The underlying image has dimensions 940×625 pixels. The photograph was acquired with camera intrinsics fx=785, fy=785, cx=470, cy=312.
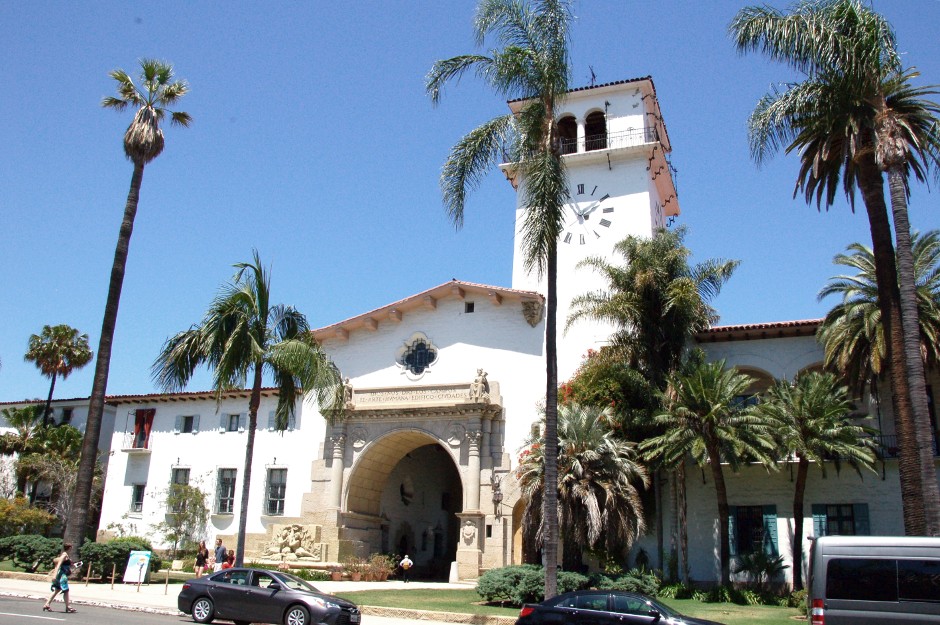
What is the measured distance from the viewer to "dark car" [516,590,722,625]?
13750mm

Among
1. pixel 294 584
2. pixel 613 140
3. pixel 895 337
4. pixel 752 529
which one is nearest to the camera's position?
pixel 294 584

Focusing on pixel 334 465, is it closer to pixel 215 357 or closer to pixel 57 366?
pixel 215 357

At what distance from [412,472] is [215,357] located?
18.4 metres

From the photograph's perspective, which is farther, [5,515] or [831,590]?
[5,515]

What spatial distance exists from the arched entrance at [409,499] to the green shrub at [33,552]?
11.6 meters

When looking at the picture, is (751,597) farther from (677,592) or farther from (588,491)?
(588,491)

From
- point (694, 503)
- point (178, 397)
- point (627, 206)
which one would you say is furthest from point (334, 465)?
point (627, 206)

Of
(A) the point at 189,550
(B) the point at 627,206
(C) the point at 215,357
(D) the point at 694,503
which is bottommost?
(A) the point at 189,550

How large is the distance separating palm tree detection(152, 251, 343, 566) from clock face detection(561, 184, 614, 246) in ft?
49.9

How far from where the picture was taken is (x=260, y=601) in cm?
1662

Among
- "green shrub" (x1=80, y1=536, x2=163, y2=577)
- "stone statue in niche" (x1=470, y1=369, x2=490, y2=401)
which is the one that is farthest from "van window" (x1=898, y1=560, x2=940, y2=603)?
"green shrub" (x1=80, y1=536, x2=163, y2=577)

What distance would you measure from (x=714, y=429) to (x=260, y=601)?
15.4m

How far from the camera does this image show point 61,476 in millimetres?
40094

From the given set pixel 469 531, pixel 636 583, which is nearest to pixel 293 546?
pixel 469 531
